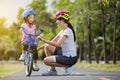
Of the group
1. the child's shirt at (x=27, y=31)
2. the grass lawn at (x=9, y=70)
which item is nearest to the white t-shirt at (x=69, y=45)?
the child's shirt at (x=27, y=31)

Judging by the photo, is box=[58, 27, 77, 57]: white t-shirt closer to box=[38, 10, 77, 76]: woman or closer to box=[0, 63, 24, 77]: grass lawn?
box=[38, 10, 77, 76]: woman

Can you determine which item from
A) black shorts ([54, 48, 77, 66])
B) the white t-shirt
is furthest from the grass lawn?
the white t-shirt

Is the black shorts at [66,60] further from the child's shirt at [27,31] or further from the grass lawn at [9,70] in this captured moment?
the grass lawn at [9,70]

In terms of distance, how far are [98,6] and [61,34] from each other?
1475 inches

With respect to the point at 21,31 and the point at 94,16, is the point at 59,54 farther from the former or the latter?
the point at 94,16

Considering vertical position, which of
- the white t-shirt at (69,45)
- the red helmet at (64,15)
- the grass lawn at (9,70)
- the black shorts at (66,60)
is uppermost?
the red helmet at (64,15)

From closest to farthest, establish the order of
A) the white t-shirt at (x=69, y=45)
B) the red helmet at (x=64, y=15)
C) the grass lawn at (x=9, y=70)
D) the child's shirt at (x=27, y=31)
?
the red helmet at (x=64, y=15) < the white t-shirt at (x=69, y=45) < the child's shirt at (x=27, y=31) < the grass lawn at (x=9, y=70)

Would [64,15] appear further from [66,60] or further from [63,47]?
[66,60]

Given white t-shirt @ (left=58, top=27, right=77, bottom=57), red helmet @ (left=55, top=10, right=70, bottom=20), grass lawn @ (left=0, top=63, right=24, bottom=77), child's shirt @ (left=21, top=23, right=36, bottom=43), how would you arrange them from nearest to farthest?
red helmet @ (left=55, top=10, right=70, bottom=20) < white t-shirt @ (left=58, top=27, right=77, bottom=57) < child's shirt @ (left=21, top=23, right=36, bottom=43) < grass lawn @ (left=0, top=63, right=24, bottom=77)

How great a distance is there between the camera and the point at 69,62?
23.4 feet

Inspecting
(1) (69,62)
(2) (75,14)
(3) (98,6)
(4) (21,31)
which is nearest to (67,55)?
(1) (69,62)

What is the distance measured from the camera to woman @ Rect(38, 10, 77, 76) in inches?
272

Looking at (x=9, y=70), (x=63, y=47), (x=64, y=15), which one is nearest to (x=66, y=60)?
(x=63, y=47)

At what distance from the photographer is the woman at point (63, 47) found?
690 centimetres
